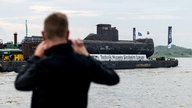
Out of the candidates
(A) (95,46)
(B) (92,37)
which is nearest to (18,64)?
(A) (95,46)

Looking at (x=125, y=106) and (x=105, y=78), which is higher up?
(x=105, y=78)

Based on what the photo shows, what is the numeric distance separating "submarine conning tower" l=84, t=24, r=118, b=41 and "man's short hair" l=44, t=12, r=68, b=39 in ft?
319

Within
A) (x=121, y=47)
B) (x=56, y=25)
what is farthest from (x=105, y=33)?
(x=56, y=25)

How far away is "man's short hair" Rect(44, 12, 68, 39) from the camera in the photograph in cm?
369

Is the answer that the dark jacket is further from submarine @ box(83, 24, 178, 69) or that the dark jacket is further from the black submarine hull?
the black submarine hull

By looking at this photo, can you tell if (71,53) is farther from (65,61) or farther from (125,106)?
(125,106)

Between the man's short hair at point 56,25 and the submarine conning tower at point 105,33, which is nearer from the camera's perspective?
the man's short hair at point 56,25

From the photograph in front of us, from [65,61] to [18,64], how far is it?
68959mm

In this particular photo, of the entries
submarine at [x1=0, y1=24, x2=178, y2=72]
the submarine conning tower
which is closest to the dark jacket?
submarine at [x1=0, y1=24, x2=178, y2=72]

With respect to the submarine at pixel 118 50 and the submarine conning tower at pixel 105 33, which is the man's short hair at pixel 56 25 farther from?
the submarine conning tower at pixel 105 33

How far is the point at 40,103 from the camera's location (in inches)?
148

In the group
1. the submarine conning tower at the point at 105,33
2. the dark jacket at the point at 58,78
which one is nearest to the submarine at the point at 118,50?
the submarine conning tower at the point at 105,33

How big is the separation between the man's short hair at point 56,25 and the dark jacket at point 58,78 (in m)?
0.10

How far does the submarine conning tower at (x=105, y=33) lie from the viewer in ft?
335
